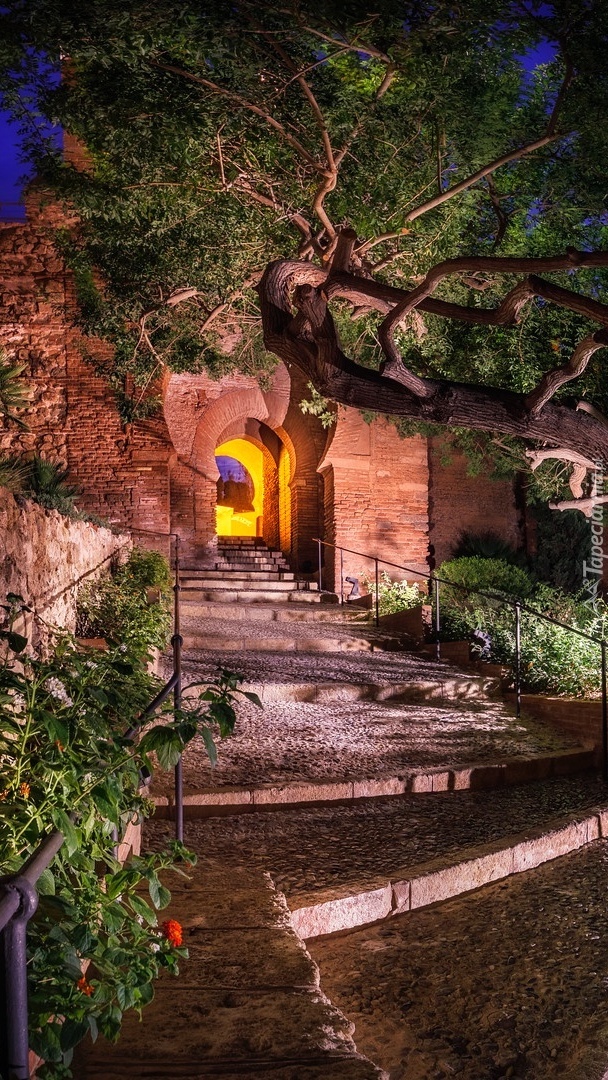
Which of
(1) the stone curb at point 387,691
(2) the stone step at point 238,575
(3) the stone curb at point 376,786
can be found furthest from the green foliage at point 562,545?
(3) the stone curb at point 376,786

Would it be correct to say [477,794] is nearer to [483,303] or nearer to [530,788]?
[530,788]

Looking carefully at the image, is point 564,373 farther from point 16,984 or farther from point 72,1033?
point 16,984

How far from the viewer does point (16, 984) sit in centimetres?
118

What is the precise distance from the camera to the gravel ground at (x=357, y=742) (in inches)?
204

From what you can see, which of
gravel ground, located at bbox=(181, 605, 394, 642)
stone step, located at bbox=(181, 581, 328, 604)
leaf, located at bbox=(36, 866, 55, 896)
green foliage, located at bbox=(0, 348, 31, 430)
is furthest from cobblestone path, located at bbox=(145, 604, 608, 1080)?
green foliage, located at bbox=(0, 348, 31, 430)

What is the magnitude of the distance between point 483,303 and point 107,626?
18.7 ft

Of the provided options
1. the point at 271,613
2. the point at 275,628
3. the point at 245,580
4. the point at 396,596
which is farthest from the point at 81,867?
the point at 245,580

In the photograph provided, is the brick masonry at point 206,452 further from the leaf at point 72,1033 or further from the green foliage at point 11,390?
the leaf at point 72,1033

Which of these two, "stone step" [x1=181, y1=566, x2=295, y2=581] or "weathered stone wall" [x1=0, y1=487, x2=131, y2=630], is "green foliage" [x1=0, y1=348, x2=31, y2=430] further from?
"stone step" [x1=181, y1=566, x2=295, y2=581]

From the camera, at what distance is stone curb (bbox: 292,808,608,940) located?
3.26 m

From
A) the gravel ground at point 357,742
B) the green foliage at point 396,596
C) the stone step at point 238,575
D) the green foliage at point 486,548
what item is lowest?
the gravel ground at point 357,742

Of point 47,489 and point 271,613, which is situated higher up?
point 47,489

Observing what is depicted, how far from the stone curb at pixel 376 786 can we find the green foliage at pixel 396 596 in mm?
5665

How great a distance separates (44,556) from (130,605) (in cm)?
218
